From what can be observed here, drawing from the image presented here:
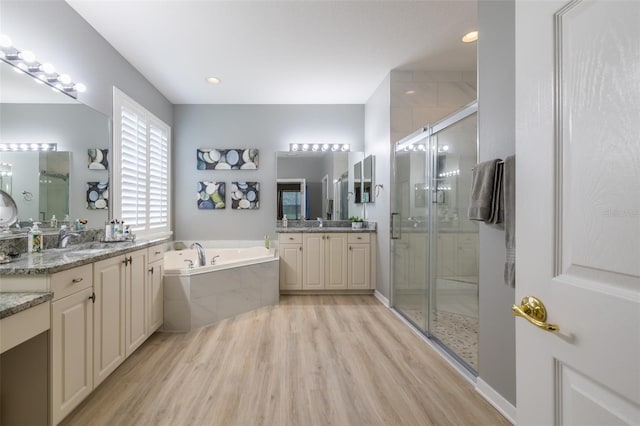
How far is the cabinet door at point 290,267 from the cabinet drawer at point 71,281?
231cm

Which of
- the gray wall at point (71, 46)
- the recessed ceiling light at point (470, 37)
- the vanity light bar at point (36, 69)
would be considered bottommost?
the vanity light bar at point (36, 69)

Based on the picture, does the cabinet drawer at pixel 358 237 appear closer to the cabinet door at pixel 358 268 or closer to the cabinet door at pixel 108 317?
the cabinet door at pixel 358 268

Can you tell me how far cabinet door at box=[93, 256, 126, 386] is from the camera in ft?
5.69

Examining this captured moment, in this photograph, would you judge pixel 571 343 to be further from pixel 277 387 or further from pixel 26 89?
pixel 26 89

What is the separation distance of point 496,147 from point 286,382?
1965 mm

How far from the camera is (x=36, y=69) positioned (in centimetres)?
195

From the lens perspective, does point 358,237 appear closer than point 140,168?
No

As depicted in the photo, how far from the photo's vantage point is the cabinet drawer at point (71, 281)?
1423mm

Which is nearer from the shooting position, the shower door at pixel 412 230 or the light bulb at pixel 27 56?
the light bulb at pixel 27 56

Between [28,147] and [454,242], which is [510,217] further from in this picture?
[28,147]

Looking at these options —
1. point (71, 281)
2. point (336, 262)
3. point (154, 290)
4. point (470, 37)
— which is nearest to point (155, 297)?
point (154, 290)

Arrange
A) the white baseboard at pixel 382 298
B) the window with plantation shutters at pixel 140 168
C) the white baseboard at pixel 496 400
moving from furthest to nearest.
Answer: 1. the white baseboard at pixel 382 298
2. the window with plantation shutters at pixel 140 168
3. the white baseboard at pixel 496 400

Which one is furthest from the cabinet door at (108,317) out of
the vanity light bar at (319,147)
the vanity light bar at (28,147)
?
the vanity light bar at (319,147)

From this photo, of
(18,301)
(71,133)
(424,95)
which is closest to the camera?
(18,301)
